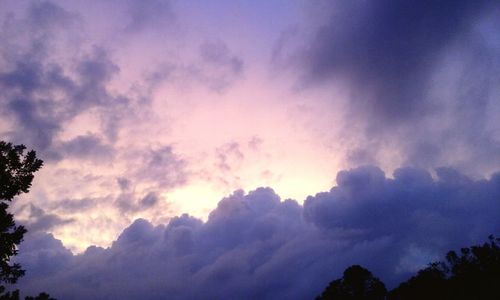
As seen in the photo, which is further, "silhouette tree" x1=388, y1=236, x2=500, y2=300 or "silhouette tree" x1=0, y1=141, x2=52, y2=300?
"silhouette tree" x1=388, y1=236, x2=500, y2=300

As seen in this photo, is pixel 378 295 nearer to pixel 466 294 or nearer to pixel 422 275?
pixel 422 275

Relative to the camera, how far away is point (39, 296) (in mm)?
23797

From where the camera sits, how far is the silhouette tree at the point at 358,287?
86.2 m

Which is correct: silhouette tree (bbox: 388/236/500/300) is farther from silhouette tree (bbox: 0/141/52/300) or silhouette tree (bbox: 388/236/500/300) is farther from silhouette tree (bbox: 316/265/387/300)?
silhouette tree (bbox: 0/141/52/300)

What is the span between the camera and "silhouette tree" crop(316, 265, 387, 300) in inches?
3396

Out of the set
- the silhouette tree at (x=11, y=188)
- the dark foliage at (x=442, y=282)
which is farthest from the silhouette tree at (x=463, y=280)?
the silhouette tree at (x=11, y=188)

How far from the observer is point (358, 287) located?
86.8 meters

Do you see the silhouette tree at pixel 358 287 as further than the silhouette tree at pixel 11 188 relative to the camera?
Yes

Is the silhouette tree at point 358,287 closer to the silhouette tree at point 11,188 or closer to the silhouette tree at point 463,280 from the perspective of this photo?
the silhouette tree at point 463,280

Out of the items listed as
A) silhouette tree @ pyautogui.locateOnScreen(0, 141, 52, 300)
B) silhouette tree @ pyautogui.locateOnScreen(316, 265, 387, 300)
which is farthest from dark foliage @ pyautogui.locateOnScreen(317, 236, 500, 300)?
silhouette tree @ pyautogui.locateOnScreen(0, 141, 52, 300)

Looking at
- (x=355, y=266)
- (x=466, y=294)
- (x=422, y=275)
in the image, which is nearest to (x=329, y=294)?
(x=355, y=266)

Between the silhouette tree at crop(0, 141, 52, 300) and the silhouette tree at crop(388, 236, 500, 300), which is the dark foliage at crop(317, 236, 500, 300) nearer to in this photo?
the silhouette tree at crop(388, 236, 500, 300)

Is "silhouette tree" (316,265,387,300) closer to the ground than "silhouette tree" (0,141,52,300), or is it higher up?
closer to the ground

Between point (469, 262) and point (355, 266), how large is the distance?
106 ft
